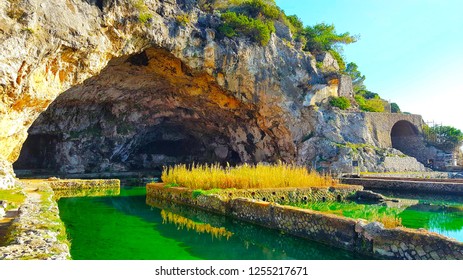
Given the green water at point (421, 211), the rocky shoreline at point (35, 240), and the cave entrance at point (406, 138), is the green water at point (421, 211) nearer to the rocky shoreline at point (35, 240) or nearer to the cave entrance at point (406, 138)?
the rocky shoreline at point (35, 240)

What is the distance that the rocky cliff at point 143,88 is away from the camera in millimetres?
13523

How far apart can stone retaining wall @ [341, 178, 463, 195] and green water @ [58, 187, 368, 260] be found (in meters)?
9.39

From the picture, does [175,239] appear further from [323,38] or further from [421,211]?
[323,38]

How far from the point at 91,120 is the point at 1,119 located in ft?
47.5

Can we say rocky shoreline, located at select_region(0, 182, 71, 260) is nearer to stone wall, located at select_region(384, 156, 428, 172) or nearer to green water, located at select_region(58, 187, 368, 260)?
green water, located at select_region(58, 187, 368, 260)

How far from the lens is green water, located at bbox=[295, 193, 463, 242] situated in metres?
9.00

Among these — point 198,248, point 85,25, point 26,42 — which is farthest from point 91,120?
point 198,248

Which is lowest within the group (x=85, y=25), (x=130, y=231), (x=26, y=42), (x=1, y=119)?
(x=130, y=231)

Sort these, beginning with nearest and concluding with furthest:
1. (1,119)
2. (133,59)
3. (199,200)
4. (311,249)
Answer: (311,249) → (199,200) → (1,119) → (133,59)

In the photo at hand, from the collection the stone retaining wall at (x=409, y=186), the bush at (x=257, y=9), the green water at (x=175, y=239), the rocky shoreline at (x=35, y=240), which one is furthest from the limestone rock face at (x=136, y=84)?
the stone retaining wall at (x=409, y=186)

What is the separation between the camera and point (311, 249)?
684 cm

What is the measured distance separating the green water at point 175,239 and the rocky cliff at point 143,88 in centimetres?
427

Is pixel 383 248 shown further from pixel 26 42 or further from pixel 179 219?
pixel 26 42

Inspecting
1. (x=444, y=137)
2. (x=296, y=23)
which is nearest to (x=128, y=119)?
(x=296, y=23)
